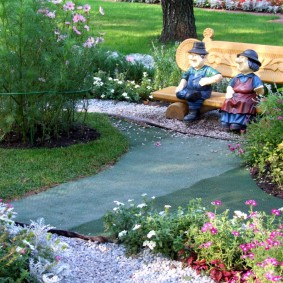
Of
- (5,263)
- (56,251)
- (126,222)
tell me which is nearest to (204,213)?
(126,222)

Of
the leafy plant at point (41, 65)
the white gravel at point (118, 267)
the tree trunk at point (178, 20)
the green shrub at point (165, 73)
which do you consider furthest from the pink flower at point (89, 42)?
the tree trunk at point (178, 20)

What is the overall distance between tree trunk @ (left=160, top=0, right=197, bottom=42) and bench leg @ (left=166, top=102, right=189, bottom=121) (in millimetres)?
6017

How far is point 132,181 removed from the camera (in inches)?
250

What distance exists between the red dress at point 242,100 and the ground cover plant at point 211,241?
323 cm

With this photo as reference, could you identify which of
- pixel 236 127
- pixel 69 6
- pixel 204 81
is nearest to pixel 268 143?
pixel 236 127

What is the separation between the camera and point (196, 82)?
8305mm

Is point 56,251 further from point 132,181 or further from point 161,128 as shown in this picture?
point 161,128

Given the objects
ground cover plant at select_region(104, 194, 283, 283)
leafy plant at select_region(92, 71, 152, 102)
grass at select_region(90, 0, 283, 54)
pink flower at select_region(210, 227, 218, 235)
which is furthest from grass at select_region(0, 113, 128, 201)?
grass at select_region(90, 0, 283, 54)

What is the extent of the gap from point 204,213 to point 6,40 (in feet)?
11.1

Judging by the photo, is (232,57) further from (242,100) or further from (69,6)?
(69,6)

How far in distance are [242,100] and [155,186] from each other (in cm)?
A: 210

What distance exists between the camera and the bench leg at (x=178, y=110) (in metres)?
8.48

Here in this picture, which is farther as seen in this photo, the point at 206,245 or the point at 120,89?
the point at 120,89

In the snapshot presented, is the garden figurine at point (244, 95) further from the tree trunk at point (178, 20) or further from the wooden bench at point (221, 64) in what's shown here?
the tree trunk at point (178, 20)
